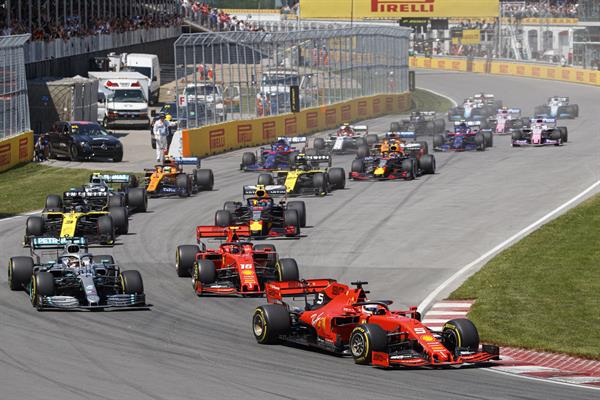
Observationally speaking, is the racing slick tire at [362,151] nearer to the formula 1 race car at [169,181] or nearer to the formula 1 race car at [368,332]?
the formula 1 race car at [169,181]

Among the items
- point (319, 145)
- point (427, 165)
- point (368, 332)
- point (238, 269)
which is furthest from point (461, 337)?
point (319, 145)

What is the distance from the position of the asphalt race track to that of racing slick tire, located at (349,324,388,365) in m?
0.17

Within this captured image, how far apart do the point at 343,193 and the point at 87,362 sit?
866 inches

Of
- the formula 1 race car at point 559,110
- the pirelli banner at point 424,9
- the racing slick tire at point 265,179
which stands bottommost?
the formula 1 race car at point 559,110

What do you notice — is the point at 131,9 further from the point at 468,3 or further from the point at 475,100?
the point at 468,3

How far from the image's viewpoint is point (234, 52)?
56.6 meters

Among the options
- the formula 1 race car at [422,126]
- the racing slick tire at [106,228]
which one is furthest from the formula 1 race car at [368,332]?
the formula 1 race car at [422,126]

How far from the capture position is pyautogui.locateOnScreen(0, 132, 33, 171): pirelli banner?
151ft

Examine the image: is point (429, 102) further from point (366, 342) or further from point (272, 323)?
point (366, 342)

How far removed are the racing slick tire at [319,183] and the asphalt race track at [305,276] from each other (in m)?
0.72

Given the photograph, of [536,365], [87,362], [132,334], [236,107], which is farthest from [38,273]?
[236,107]

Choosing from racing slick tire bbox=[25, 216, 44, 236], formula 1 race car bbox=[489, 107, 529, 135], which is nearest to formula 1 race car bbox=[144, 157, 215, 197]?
racing slick tire bbox=[25, 216, 44, 236]

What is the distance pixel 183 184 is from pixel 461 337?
69.6 feet

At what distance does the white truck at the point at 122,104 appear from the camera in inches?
2494
